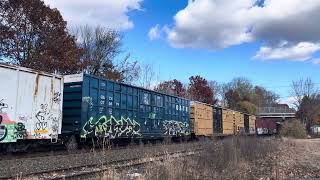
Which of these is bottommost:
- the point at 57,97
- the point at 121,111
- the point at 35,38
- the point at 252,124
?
the point at 121,111

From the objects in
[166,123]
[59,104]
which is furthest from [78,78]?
[166,123]

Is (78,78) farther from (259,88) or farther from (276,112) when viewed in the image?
(259,88)

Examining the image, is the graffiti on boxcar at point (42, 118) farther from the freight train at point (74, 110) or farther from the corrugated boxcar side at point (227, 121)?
the corrugated boxcar side at point (227, 121)

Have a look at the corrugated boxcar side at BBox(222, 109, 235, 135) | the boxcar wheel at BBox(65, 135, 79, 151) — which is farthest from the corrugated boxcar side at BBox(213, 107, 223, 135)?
the boxcar wheel at BBox(65, 135, 79, 151)

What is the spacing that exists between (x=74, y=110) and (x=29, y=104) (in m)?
3.88

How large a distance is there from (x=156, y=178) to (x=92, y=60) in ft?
149

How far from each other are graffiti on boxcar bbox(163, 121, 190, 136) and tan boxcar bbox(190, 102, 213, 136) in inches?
67.3

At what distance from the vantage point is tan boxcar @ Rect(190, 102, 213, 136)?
3716 centimetres

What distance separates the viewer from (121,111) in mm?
24891

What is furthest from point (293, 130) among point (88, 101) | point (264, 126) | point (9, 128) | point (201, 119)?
point (9, 128)

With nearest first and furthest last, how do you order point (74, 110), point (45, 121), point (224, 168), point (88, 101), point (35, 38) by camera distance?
point (224, 168) → point (45, 121) → point (74, 110) → point (88, 101) → point (35, 38)

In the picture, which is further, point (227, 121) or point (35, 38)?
point (227, 121)

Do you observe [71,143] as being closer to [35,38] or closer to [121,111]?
[121,111]

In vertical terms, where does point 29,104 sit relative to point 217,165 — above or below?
above
